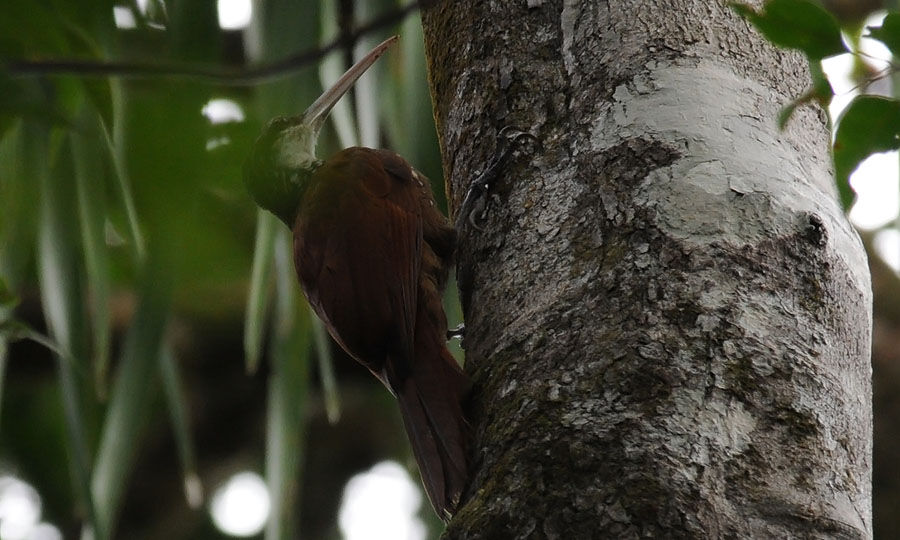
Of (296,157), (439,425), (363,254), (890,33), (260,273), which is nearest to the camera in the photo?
(890,33)

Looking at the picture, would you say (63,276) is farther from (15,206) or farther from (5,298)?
(5,298)

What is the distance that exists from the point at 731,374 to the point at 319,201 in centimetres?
134

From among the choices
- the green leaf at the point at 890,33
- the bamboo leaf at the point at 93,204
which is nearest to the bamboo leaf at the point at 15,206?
the bamboo leaf at the point at 93,204

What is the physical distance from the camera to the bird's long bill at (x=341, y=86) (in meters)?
2.33

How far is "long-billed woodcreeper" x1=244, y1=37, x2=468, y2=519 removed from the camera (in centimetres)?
178

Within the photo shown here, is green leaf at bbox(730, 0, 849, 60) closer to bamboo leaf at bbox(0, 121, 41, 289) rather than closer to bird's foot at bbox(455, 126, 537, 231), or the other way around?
bird's foot at bbox(455, 126, 537, 231)

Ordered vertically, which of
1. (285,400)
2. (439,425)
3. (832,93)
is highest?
(832,93)

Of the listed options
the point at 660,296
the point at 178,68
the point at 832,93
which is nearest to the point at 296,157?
the point at 660,296

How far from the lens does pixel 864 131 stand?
1.14m

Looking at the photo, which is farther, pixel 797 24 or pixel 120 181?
pixel 120 181

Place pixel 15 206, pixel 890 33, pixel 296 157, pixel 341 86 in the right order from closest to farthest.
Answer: pixel 890 33, pixel 15 206, pixel 341 86, pixel 296 157

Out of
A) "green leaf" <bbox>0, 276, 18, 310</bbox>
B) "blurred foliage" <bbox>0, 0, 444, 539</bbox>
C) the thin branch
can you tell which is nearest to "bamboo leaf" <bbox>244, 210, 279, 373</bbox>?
"blurred foliage" <bbox>0, 0, 444, 539</bbox>

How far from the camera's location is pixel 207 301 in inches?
39.6

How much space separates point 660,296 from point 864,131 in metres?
0.37
